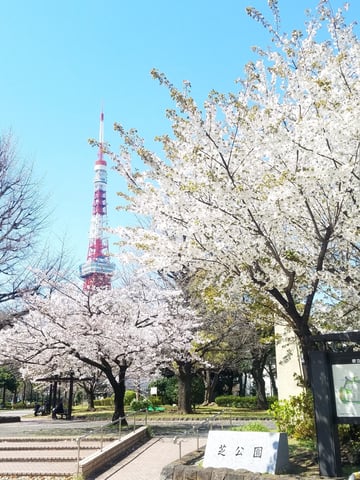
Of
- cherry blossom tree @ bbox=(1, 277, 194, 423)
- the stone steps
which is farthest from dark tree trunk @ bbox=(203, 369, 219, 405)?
the stone steps

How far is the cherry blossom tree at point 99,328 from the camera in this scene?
1460 centimetres

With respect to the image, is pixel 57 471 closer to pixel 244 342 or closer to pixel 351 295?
pixel 351 295

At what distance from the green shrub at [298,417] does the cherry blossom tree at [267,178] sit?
149 cm

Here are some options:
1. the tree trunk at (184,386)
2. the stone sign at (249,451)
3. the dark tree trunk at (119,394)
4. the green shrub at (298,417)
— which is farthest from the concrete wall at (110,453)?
the tree trunk at (184,386)

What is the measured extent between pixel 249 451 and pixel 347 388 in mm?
1875

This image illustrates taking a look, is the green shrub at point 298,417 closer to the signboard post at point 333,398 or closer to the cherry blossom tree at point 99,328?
the signboard post at point 333,398

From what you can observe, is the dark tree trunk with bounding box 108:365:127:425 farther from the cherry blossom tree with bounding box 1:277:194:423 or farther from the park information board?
the park information board

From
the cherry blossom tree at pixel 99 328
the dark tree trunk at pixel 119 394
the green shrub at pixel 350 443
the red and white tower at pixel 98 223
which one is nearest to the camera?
the green shrub at pixel 350 443

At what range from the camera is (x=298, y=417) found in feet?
30.4

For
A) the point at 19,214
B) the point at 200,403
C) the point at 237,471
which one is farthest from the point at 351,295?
the point at 200,403

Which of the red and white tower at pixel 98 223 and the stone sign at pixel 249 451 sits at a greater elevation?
the red and white tower at pixel 98 223

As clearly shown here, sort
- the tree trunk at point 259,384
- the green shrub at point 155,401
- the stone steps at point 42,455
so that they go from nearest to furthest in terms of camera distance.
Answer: the stone steps at point 42,455 → the green shrub at point 155,401 → the tree trunk at point 259,384

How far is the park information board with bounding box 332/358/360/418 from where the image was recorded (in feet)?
21.5

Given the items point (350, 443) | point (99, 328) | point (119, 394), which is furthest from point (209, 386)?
point (350, 443)
